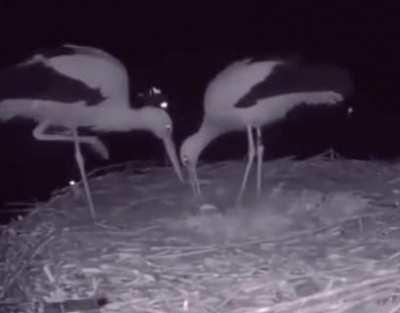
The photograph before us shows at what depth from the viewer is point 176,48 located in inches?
74.2

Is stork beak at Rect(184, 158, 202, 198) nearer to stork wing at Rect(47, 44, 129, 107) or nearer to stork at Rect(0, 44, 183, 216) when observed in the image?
stork at Rect(0, 44, 183, 216)

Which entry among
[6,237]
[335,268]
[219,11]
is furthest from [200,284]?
[219,11]

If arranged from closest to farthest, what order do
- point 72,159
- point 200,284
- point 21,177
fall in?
point 200,284 < point 21,177 < point 72,159

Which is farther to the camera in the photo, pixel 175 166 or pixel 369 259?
pixel 175 166

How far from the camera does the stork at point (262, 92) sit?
1.84 meters

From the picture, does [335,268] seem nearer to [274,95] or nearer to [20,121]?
[274,95]

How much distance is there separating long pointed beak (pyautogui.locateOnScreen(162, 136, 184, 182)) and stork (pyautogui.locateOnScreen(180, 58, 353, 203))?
0.16 ft

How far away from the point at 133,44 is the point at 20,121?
1.00ft

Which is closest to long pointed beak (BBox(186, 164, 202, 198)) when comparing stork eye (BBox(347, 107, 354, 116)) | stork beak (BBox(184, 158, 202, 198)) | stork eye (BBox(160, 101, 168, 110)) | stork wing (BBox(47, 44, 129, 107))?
stork beak (BBox(184, 158, 202, 198))

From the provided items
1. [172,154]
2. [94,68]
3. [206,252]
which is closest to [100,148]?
[172,154]

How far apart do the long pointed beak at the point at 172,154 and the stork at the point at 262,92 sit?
0.05 m

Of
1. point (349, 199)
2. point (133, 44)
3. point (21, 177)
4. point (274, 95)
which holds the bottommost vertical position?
point (349, 199)

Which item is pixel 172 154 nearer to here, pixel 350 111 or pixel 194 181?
pixel 194 181

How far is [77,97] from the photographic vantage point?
1839 mm
